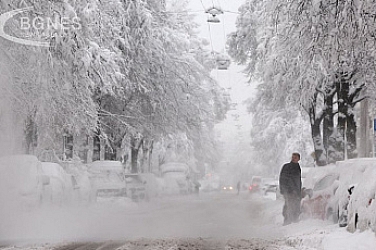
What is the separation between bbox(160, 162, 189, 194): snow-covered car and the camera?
126 ft

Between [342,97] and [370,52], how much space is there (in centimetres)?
901

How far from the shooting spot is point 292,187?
14508 millimetres

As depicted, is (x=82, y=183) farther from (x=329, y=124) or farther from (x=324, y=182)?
(x=324, y=182)

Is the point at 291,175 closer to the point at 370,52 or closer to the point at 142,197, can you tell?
the point at 370,52

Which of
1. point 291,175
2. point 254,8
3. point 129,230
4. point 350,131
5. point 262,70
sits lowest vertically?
point 129,230

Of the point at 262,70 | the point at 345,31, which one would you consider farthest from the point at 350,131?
the point at 345,31

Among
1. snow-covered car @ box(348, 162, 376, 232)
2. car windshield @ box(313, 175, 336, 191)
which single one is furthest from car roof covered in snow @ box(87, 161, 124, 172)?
snow-covered car @ box(348, 162, 376, 232)

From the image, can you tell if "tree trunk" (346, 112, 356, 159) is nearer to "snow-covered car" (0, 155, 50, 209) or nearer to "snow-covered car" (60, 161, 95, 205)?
"snow-covered car" (60, 161, 95, 205)

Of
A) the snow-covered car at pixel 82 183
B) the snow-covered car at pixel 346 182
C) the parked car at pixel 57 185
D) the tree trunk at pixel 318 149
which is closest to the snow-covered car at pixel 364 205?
the snow-covered car at pixel 346 182

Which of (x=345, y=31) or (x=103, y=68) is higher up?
(x=103, y=68)

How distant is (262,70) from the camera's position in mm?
21656

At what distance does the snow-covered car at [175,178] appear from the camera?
38.3 metres

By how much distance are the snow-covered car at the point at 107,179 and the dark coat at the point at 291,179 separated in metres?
9.58

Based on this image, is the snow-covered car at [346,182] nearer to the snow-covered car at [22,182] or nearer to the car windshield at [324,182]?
the car windshield at [324,182]
